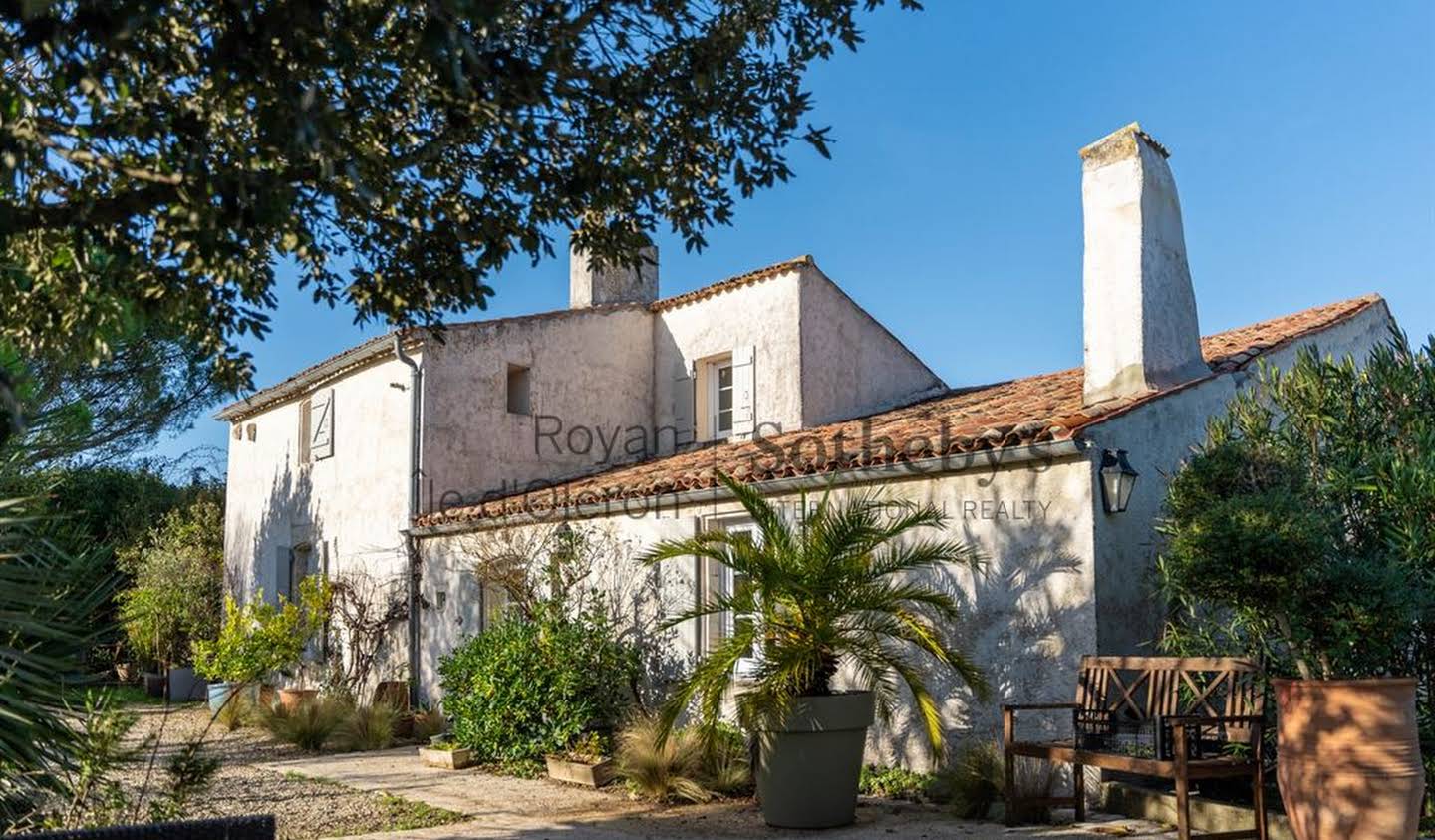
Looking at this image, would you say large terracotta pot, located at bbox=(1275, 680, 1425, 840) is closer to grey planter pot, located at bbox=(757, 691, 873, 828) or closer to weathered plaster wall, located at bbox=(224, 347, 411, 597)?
grey planter pot, located at bbox=(757, 691, 873, 828)

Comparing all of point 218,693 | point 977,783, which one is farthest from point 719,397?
point 977,783

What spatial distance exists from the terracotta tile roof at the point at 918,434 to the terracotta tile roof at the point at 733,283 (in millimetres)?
2186

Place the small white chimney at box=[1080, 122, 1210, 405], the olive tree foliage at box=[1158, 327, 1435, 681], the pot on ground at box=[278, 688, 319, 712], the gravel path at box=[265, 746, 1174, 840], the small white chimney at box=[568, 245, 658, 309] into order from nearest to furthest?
1. the olive tree foliage at box=[1158, 327, 1435, 681]
2. the gravel path at box=[265, 746, 1174, 840]
3. the small white chimney at box=[1080, 122, 1210, 405]
4. the pot on ground at box=[278, 688, 319, 712]
5. the small white chimney at box=[568, 245, 658, 309]

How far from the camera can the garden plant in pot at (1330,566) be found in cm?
690

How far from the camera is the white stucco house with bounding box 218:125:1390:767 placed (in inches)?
372

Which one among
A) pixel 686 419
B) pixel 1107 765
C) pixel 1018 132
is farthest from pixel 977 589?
pixel 686 419

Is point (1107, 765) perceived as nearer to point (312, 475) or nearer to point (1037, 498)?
point (1037, 498)

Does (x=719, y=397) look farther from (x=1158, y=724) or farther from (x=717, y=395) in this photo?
(x=1158, y=724)

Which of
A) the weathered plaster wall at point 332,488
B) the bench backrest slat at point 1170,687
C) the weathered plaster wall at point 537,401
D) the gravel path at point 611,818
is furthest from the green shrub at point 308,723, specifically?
the bench backrest slat at point 1170,687

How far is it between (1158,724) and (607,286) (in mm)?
12187

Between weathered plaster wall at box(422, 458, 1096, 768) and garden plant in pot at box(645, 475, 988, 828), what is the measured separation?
1.00 feet

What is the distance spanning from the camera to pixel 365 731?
13953mm

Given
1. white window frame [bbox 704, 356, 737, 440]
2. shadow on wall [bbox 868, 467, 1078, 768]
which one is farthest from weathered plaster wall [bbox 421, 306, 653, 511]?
shadow on wall [bbox 868, 467, 1078, 768]

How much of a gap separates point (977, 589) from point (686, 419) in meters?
8.06
